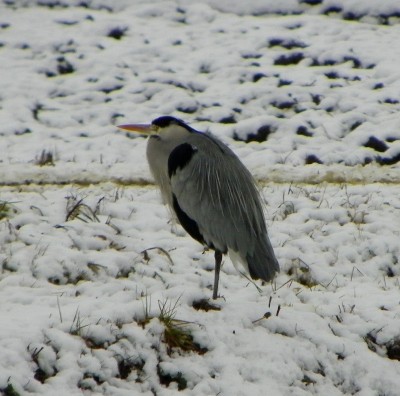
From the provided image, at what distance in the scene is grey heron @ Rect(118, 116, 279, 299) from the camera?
532 centimetres

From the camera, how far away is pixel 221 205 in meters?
5.41

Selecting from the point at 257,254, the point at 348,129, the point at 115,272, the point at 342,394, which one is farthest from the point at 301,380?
the point at 348,129

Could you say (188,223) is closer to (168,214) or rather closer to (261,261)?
(261,261)

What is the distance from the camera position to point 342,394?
467 centimetres

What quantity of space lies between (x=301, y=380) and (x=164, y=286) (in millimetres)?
1181

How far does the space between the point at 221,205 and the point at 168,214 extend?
1.44 metres

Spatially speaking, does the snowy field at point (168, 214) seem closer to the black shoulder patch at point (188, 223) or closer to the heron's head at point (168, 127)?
the black shoulder patch at point (188, 223)

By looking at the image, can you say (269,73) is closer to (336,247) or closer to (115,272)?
(336,247)

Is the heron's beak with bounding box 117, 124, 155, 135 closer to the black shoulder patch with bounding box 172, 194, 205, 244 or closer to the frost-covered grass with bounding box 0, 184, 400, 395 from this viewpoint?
the black shoulder patch with bounding box 172, 194, 205, 244

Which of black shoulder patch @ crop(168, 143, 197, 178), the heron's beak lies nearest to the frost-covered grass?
black shoulder patch @ crop(168, 143, 197, 178)

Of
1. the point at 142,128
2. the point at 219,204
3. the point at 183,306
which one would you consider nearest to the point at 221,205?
the point at 219,204

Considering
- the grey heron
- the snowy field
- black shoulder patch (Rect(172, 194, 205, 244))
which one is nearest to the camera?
the snowy field

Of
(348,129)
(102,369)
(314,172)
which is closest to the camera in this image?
(102,369)

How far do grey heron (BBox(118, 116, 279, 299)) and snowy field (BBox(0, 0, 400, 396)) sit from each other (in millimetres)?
311
